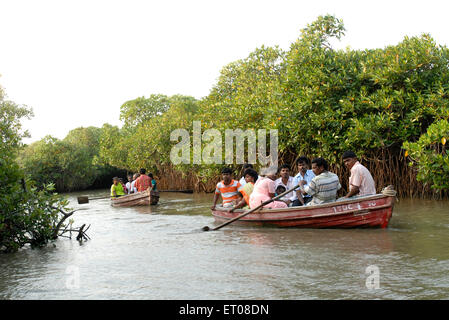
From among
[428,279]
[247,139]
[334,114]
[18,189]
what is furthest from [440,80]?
[18,189]

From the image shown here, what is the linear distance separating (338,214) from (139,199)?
9705 millimetres

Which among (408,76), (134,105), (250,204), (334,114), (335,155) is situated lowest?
(250,204)

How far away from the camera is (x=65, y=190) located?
34812 mm

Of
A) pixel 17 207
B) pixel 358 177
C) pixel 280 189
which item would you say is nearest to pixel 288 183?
pixel 280 189

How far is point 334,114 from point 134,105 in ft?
81.5

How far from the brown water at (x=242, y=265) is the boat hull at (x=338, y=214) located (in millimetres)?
156

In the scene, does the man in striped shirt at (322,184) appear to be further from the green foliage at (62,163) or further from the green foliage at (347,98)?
the green foliage at (62,163)

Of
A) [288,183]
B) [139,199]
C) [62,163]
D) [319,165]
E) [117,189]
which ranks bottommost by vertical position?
[139,199]

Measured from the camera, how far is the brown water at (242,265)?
17.2ft

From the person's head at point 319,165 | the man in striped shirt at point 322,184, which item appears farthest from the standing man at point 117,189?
the person's head at point 319,165

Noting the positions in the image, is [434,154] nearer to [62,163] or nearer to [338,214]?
[338,214]

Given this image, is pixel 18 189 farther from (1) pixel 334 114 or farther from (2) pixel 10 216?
(1) pixel 334 114

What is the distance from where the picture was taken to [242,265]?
6.51 m
